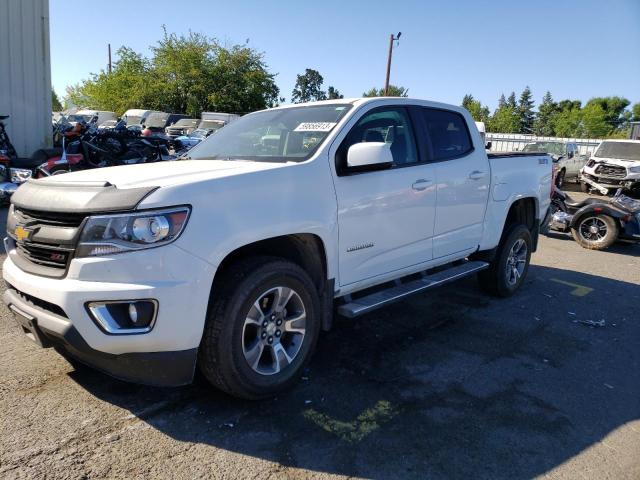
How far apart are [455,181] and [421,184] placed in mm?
584

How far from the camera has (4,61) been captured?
12523mm

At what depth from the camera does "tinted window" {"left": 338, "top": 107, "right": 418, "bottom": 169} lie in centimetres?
376

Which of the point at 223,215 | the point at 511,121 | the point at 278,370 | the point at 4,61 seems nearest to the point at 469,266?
the point at 278,370

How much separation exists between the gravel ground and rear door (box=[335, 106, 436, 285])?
30.0 inches

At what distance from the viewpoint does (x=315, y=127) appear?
369cm

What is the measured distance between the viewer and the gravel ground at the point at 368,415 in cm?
258

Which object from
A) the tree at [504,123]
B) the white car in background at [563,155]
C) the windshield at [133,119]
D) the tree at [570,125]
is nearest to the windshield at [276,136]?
the white car in background at [563,155]

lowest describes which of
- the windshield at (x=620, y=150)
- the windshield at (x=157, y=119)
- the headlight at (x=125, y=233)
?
the headlight at (x=125, y=233)

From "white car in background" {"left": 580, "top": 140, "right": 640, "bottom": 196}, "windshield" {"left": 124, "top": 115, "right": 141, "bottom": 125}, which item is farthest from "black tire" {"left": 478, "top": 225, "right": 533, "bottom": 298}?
"windshield" {"left": 124, "top": 115, "right": 141, "bottom": 125}

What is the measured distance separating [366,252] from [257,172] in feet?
3.57

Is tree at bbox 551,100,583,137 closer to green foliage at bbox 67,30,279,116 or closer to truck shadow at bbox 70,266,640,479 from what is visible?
green foliage at bbox 67,30,279,116

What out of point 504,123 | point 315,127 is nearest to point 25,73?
point 315,127

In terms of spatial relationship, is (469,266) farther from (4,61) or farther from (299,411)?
(4,61)

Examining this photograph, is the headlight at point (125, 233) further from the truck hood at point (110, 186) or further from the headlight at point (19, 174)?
the headlight at point (19, 174)
